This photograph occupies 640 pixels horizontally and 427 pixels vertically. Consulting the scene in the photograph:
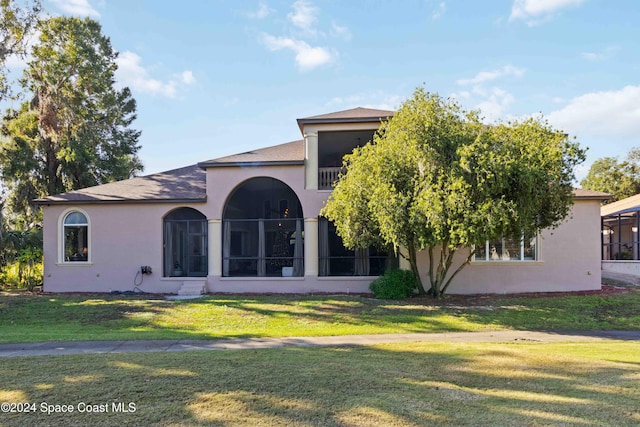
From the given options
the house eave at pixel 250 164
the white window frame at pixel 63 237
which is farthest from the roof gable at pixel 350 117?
the white window frame at pixel 63 237

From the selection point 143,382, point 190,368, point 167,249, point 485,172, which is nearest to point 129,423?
point 143,382

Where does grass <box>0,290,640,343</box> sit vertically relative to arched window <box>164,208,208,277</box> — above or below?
below

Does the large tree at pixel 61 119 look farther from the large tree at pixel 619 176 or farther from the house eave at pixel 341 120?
the large tree at pixel 619 176

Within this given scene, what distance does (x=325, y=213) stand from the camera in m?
14.6

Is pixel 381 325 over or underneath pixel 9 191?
underneath

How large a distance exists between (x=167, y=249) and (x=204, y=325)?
726 centimetres

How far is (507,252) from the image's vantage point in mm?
16938

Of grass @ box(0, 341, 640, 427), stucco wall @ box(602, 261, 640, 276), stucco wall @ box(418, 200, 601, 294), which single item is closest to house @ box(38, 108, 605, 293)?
stucco wall @ box(418, 200, 601, 294)

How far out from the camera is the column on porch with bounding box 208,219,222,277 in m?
17.3

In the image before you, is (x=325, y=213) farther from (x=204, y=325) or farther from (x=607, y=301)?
(x=607, y=301)

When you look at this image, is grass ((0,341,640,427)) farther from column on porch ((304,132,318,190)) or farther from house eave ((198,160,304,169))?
house eave ((198,160,304,169))

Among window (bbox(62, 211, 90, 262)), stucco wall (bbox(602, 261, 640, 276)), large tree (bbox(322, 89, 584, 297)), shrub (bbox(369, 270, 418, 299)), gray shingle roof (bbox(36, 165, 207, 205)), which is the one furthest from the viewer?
stucco wall (bbox(602, 261, 640, 276))

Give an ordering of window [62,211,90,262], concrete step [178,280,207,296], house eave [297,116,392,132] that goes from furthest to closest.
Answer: window [62,211,90,262]
concrete step [178,280,207,296]
house eave [297,116,392,132]

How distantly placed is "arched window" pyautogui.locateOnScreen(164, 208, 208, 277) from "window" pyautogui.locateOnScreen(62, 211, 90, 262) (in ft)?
10.4
